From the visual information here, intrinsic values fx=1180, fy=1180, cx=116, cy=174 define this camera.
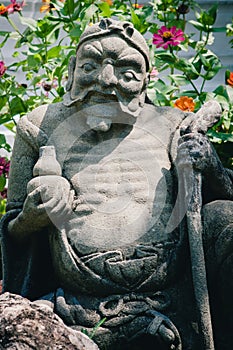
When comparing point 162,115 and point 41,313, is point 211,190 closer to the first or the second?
point 162,115

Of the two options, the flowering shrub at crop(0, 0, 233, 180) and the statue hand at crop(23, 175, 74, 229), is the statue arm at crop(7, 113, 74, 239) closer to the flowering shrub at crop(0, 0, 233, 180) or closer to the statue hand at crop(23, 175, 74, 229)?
the statue hand at crop(23, 175, 74, 229)

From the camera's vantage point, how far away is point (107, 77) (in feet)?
18.5

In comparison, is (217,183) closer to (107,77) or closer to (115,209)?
(115,209)

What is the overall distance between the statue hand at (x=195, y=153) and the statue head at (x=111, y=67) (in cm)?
35

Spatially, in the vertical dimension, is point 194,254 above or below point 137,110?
below

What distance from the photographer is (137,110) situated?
5.77 metres

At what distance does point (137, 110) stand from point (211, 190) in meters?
0.53

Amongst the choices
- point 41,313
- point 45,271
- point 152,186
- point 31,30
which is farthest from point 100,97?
point 31,30

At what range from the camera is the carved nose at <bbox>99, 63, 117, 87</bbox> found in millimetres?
5625

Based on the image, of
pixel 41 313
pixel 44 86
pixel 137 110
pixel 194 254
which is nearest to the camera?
pixel 41 313

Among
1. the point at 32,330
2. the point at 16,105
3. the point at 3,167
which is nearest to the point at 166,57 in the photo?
the point at 16,105

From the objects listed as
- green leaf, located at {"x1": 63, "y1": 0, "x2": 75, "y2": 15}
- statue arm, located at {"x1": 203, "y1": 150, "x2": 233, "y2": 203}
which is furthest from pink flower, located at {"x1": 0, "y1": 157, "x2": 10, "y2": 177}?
statue arm, located at {"x1": 203, "y1": 150, "x2": 233, "y2": 203}

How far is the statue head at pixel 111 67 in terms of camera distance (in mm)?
5660

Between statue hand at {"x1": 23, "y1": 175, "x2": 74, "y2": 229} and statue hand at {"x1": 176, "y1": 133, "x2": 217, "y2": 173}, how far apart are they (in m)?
0.56
